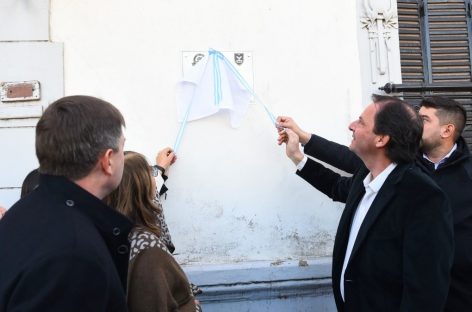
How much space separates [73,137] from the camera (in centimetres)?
131

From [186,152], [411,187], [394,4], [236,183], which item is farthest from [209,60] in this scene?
[411,187]

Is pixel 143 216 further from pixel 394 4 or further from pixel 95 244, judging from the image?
pixel 394 4

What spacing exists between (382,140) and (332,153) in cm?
67

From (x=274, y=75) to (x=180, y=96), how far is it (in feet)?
2.00

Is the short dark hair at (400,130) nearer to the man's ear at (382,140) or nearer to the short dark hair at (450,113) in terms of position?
the man's ear at (382,140)

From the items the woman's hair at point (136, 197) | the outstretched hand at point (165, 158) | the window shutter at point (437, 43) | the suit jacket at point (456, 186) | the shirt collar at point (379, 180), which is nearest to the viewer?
the woman's hair at point (136, 197)

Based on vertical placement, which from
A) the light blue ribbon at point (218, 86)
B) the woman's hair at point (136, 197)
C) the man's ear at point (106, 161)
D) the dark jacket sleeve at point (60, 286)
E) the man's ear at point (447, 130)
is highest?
the light blue ribbon at point (218, 86)

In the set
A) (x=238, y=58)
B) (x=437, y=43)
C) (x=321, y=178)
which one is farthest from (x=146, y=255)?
(x=437, y=43)

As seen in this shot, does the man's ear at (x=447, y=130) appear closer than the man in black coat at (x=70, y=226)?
No

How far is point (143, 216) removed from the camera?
5.96 feet

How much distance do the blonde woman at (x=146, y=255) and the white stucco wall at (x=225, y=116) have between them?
1.03 meters

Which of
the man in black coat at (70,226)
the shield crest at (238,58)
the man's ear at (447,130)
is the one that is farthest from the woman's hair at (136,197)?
the man's ear at (447,130)

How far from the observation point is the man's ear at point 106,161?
1.37 metres

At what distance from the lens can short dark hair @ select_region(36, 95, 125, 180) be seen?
131 centimetres
